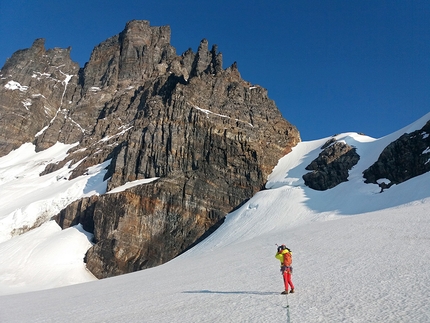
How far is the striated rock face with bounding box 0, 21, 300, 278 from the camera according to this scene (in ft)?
165

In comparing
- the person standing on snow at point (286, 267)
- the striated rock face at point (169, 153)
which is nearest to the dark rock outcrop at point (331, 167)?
the striated rock face at point (169, 153)

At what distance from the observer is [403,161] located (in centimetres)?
4584

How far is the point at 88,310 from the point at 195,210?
40816 mm

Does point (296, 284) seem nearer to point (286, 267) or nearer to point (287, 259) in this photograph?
point (287, 259)

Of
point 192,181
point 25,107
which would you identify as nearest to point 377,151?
point 192,181

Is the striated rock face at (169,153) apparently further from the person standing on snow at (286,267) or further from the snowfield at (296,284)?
the person standing on snow at (286,267)

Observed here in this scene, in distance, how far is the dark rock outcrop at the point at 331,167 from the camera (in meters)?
52.0

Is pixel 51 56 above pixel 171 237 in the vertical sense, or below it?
above

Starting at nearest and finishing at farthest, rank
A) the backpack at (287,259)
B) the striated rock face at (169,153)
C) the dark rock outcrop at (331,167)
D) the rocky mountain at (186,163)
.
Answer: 1. the backpack at (287,259)
2. the rocky mountain at (186,163)
3. the striated rock face at (169,153)
4. the dark rock outcrop at (331,167)

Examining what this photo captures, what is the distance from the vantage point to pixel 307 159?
63.6m

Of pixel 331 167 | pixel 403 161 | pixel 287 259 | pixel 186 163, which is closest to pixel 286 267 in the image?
pixel 287 259

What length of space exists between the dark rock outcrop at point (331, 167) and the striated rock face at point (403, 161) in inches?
168

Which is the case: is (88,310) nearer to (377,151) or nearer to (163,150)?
(163,150)

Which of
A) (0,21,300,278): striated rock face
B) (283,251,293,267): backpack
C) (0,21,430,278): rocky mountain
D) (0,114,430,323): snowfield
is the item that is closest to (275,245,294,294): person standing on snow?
(283,251,293,267): backpack
